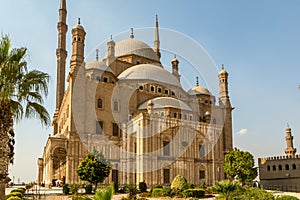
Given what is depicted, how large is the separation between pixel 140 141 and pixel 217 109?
14885 mm

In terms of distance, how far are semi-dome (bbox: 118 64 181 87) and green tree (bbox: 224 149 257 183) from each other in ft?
43.8

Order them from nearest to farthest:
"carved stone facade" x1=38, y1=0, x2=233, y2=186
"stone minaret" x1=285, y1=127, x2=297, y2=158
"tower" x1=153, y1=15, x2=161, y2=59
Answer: "carved stone facade" x1=38, y1=0, x2=233, y2=186 < "stone minaret" x1=285, y1=127, x2=297, y2=158 < "tower" x1=153, y1=15, x2=161, y2=59

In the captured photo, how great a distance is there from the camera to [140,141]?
91.4 feet

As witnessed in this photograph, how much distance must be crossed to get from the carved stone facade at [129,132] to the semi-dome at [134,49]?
551cm

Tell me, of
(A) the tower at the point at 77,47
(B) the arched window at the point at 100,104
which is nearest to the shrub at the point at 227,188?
(B) the arched window at the point at 100,104

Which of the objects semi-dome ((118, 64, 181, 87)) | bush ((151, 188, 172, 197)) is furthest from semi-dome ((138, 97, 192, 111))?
bush ((151, 188, 172, 197))

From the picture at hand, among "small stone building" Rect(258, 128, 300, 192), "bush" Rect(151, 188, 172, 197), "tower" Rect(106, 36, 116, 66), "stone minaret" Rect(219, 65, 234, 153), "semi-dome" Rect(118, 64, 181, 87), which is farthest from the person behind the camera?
"tower" Rect(106, 36, 116, 66)

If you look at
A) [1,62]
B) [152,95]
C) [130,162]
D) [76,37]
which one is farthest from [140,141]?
[1,62]

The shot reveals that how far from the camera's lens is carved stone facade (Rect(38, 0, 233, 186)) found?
2817cm

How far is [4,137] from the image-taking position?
37.6ft

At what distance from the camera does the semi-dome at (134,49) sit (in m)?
42.1

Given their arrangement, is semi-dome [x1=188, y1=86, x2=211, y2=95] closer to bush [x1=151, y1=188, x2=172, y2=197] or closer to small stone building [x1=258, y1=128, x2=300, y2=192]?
small stone building [x1=258, y1=128, x2=300, y2=192]

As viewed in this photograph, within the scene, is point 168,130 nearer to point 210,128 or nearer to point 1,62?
point 210,128

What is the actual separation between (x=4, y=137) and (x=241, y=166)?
19660mm
